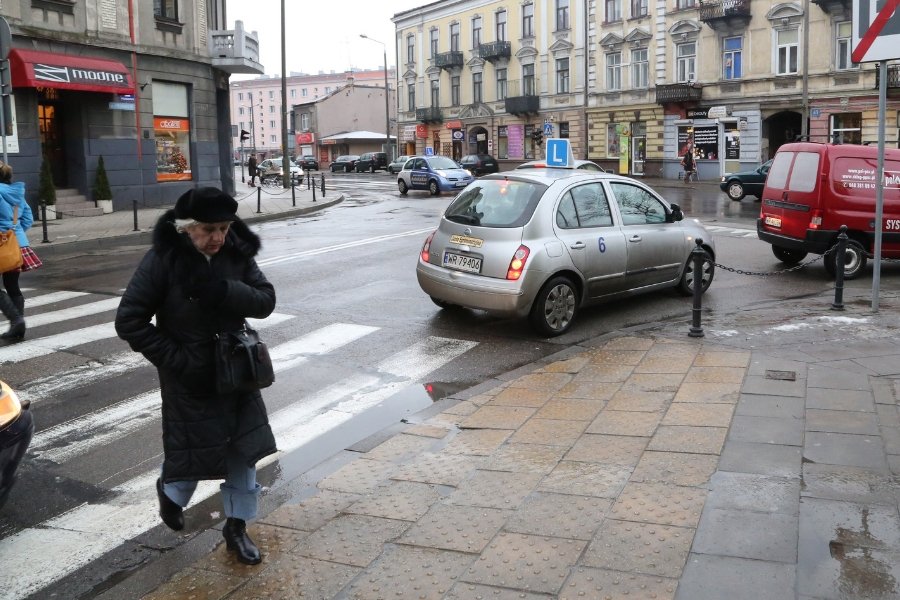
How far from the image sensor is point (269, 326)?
30.7 feet

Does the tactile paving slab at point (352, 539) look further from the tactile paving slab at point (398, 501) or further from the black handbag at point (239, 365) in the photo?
the black handbag at point (239, 365)

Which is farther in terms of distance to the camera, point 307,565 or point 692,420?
point 692,420

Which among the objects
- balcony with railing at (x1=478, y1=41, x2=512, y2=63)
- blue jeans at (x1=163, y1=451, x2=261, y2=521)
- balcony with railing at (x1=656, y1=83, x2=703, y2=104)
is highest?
balcony with railing at (x1=478, y1=41, x2=512, y2=63)

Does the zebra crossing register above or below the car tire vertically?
below

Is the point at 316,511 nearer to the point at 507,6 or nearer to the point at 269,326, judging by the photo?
the point at 269,326

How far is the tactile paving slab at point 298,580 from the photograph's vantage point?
12.2 ft

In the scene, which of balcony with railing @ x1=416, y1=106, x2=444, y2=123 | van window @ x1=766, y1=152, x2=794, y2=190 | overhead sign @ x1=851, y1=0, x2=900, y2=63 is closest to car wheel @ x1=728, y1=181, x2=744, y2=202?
van window @ x1=766, y1=152, x2=794, y2=190

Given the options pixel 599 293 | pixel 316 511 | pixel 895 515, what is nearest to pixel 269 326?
pixel 599 293

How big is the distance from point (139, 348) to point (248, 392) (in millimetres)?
513

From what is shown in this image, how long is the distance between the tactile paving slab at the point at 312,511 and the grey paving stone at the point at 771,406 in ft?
9.22

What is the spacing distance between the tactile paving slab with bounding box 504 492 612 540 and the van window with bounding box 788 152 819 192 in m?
9.23

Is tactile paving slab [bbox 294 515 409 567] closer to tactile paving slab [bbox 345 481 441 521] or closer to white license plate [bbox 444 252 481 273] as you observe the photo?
tactile paving slab [bbox 345 481 441 521]

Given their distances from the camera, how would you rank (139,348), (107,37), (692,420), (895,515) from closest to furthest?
(139,348), (895,515), (692,420), (107,37)

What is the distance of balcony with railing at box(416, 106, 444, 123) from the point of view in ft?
212
